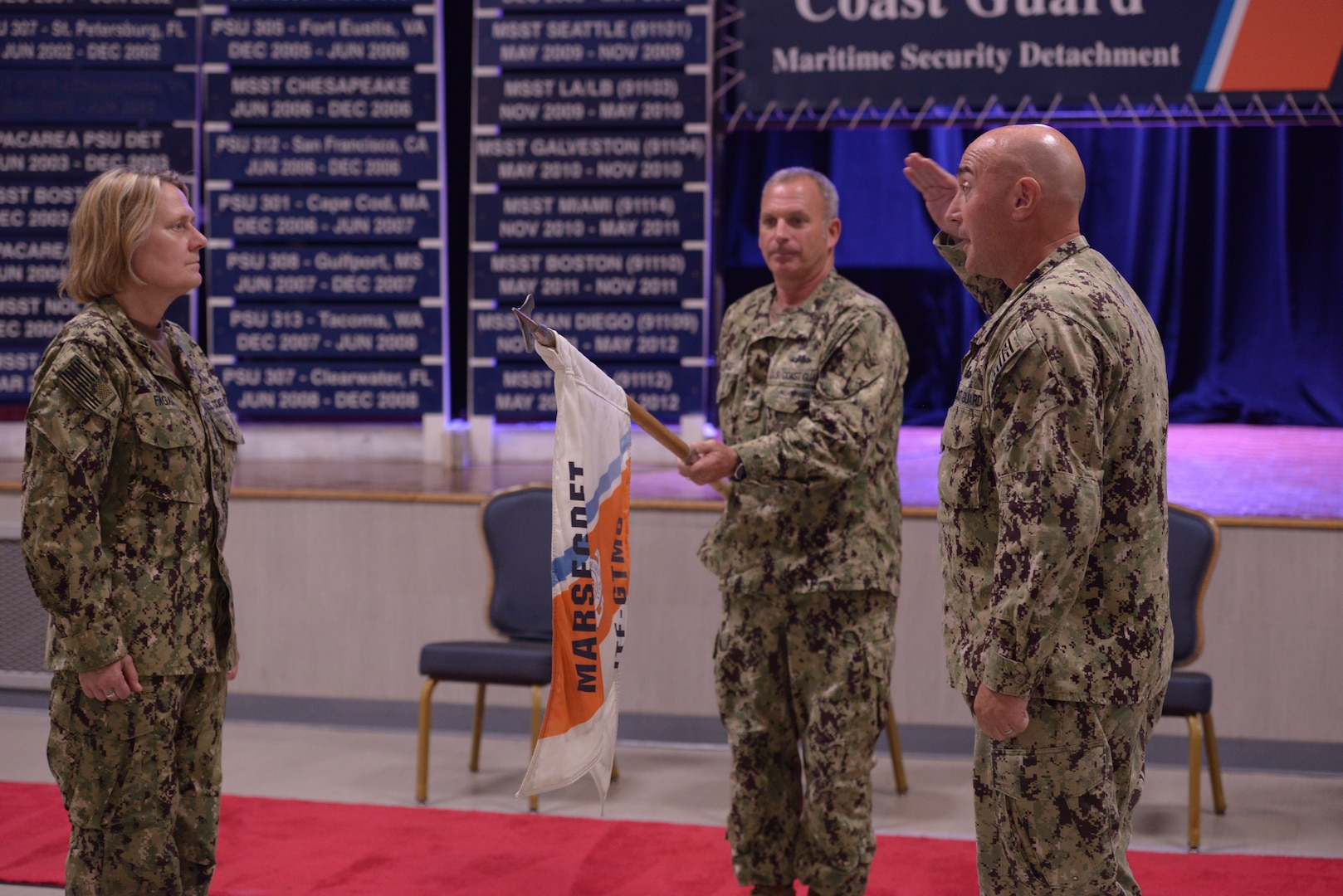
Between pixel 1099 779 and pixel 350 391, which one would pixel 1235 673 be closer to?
pixel 1099 779

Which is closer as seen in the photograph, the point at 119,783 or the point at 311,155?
the point at 119,783

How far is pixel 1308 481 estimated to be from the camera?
4.98m

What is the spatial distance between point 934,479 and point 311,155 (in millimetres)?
3010

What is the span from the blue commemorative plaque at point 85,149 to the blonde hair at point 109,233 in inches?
137

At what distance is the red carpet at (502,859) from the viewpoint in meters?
3.10

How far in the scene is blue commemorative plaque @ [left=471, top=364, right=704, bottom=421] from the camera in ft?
17.9

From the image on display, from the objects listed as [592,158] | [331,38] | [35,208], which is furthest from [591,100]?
[35,208]

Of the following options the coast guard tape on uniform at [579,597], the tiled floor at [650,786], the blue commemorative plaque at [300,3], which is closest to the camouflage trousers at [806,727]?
the coast guard tape on uniform at [579,597]

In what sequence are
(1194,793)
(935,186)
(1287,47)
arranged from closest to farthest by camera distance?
1. (935,186)
2. (1194,793)
3. (1287,47)

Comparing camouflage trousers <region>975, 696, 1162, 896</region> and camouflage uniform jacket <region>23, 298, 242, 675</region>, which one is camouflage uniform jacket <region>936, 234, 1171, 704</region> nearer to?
camouflage trousers <region>975, 696, 1162, 896</region>

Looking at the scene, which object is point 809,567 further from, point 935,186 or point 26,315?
point 26,315

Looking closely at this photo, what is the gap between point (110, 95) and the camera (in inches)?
218

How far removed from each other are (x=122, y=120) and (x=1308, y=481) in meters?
5.16

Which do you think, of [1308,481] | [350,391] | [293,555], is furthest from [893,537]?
[350,391]
